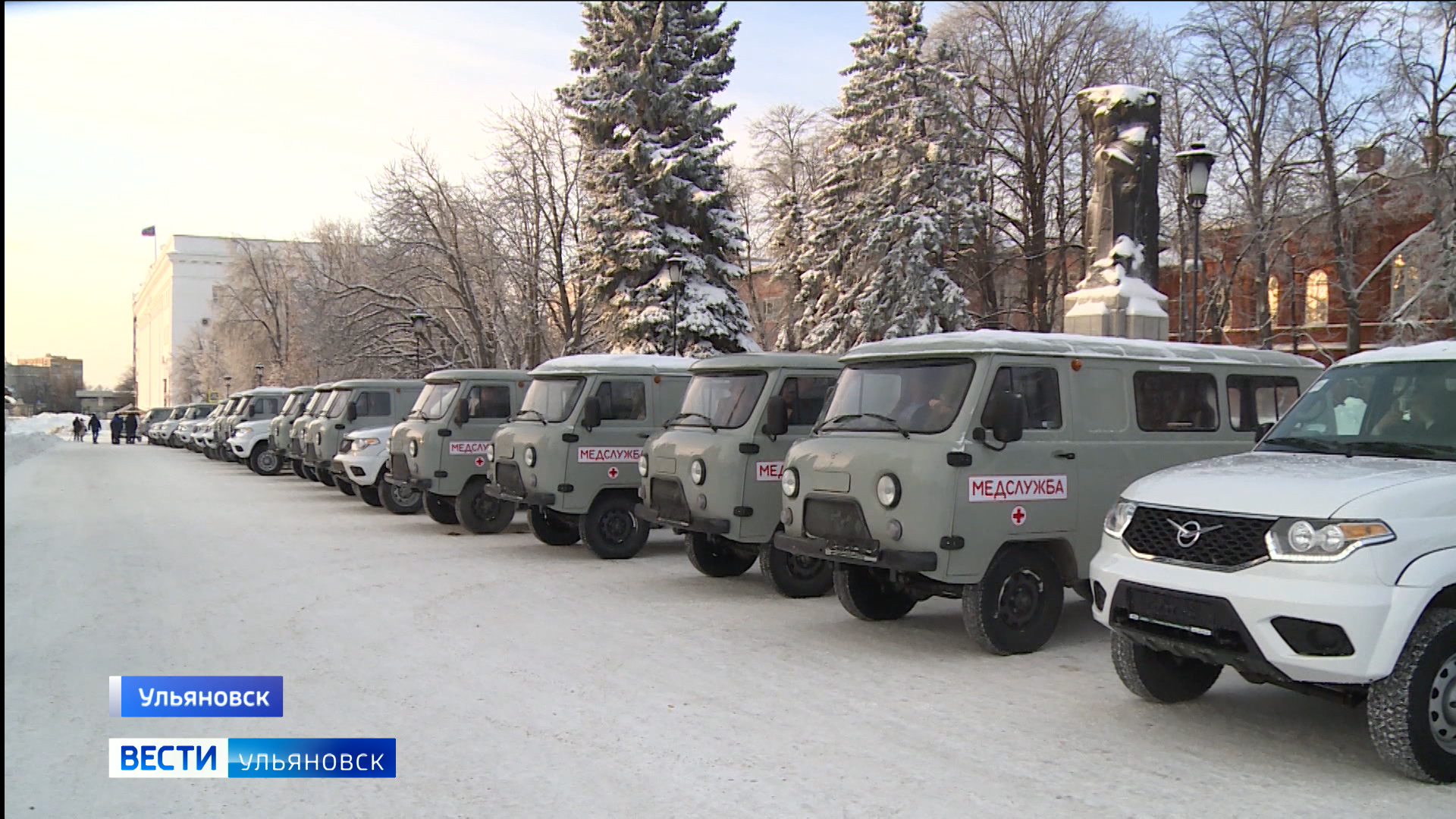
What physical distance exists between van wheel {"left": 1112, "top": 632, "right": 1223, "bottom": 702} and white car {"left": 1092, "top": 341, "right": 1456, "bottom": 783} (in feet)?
1.70

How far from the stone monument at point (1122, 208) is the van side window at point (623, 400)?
24.4ft

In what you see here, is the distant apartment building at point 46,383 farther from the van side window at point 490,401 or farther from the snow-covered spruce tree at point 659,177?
the snow-covered spruce tree at point 659,177

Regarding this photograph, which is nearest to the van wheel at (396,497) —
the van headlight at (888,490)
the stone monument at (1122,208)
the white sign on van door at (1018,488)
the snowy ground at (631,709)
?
the snowy ground at (631,709)

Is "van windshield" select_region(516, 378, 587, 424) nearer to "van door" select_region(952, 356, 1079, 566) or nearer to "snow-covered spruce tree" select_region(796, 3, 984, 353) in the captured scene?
"van door" select_region(952, 356, 1079, 566)

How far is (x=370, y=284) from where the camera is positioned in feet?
141

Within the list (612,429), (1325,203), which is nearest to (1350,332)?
(1325,203)

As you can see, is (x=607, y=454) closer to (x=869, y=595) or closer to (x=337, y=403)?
(x=869, y=595)

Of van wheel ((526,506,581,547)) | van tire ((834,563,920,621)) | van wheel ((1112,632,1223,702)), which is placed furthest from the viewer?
van wheel ((526,506,581,547))

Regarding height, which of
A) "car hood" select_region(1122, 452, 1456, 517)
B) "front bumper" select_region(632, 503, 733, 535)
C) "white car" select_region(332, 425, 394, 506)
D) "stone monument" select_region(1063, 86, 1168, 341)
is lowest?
"front bumper" select_region(632, 503, 733, 535)

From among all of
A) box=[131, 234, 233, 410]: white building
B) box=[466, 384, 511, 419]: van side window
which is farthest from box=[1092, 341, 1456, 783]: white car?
box=[131, 234, 233, 410]: white building

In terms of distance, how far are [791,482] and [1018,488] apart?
1.78 m

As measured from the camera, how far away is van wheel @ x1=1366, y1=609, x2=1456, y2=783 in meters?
5.25

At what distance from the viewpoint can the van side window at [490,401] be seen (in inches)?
632

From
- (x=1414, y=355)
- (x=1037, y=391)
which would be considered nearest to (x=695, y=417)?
(x=1037, y=391)
